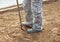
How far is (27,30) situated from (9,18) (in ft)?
1.71

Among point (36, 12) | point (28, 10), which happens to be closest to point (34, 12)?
point (36, 12)

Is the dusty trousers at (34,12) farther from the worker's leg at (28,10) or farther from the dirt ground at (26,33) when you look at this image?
the dirt ground at (26,33)

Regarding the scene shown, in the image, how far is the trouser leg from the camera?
2000 mm

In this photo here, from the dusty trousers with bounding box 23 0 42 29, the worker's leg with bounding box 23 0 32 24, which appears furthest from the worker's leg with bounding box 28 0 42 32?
the worker's leg with bounding box 23 0 32 24

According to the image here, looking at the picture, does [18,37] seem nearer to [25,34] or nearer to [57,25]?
[25,34]

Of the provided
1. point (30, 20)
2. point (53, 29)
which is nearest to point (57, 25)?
point (53, 29)

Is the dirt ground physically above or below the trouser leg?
below

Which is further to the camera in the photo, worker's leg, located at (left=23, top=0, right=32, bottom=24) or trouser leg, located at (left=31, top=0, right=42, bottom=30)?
worker's leg, located at (left=23, top=0, right=32, bottom=24)

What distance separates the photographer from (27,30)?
7.29 ft

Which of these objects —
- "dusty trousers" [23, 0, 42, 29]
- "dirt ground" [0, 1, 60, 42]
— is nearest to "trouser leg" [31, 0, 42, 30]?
"dusty trousers" [23, 0, 42, 29]

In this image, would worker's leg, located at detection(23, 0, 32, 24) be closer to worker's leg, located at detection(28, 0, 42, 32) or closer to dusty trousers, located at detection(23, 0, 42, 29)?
dusty trousers, located at detection(23, 0, 42, 29)

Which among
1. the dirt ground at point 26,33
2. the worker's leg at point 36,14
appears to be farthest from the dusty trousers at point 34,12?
the dirt ground at point 26,33

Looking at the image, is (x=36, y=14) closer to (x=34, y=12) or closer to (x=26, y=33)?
(x=34, y=12)

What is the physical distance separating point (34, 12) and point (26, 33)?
0.32m
